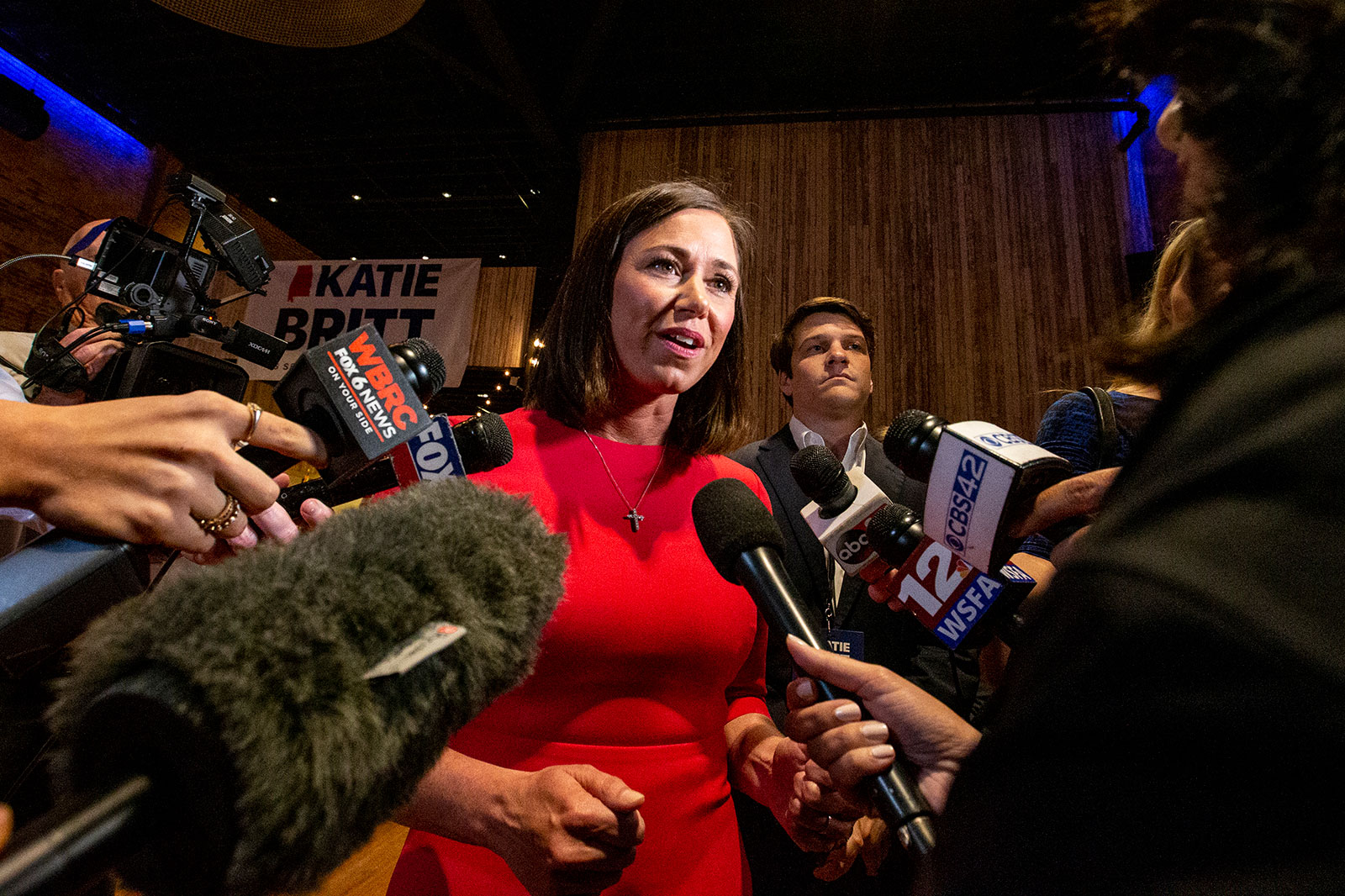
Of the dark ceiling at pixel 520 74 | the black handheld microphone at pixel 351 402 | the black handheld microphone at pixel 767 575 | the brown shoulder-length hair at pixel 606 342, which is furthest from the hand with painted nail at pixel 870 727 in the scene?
the dark ceiling at pixel 520 74

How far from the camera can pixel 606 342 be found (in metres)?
1.46

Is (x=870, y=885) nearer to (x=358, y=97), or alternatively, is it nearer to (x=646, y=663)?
(x=646, y=663)

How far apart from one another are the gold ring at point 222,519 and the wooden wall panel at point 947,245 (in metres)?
3.76

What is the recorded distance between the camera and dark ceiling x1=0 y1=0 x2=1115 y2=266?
4188 millimetres

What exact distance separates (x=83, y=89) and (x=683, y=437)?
23.3ft

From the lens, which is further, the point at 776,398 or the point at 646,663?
the point at 776,398

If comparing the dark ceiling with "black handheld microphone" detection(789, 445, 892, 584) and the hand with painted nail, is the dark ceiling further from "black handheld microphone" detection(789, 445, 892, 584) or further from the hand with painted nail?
the hand with painted nail

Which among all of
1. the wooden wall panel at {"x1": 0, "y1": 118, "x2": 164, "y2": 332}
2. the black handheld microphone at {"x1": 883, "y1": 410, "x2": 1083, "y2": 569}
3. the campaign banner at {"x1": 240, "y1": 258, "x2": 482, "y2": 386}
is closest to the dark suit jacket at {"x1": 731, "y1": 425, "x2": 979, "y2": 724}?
A: the black handheld microphone at {"x1": 883, "y1": 410, "x2": 1083, "y2": 569}

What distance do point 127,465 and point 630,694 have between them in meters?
0.83

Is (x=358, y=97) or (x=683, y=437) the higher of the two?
(x=358, y=97)

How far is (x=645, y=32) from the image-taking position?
172 inches

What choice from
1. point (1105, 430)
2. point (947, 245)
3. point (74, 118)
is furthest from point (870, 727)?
point (74, 118)

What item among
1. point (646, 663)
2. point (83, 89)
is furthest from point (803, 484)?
point (83, 89)

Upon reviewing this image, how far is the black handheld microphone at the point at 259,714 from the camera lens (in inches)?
13.3
